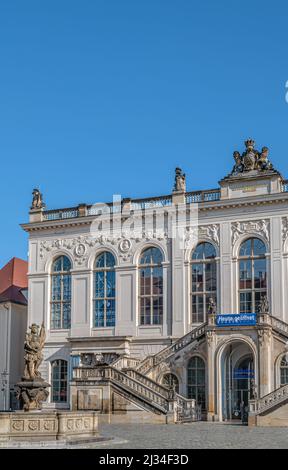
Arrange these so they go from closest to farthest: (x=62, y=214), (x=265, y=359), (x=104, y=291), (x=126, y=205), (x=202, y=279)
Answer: (x=265, y=359) < (x=202, y=279) < (x=104, y=291) < (x=126, y=205) < (x=62, y=214)

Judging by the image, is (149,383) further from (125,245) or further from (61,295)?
(61,295)

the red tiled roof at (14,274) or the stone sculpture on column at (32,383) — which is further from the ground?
the red tiled roof at (14,274)

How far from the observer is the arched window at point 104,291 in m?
45.8

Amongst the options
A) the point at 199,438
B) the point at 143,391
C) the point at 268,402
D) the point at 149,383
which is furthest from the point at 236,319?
the point at 199,438

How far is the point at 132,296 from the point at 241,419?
9.43 meters

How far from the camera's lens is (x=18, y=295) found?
2157 inches

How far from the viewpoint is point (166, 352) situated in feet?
137

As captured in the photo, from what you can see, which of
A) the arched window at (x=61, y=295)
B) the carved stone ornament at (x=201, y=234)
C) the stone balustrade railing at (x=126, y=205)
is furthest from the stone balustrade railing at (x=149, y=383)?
the stone balustrade railing at (x=126, y=205)

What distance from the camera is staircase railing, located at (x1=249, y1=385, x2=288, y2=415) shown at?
3425 centimetres

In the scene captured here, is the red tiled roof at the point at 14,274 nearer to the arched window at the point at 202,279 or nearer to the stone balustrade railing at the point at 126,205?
the stone balustrade railing at the point at 126,205

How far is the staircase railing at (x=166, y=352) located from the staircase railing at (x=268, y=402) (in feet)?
22.9

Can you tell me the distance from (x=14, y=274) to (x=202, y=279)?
Answer: 1848 centimetres

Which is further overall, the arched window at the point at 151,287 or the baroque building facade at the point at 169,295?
the arched window at the point at 151,287

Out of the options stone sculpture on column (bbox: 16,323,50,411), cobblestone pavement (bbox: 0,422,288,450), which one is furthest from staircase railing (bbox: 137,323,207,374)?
stone sculpture on column (bbox: 16,323,50,411)
